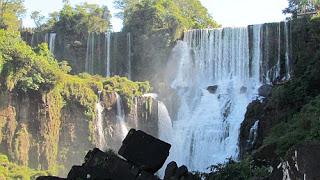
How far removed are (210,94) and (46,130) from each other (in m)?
11.7

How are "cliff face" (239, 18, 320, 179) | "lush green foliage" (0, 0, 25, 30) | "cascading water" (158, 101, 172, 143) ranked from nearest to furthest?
"cliff face" (239, 18, 320, 179)
"cascading water" (158, 101, 172, 143)
"lush green foliage" (0, 0, 25, 30)

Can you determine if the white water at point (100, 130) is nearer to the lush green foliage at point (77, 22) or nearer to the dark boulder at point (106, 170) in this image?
the lush green foliage at point (77, 22)

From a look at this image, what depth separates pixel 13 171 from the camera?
97.6ft

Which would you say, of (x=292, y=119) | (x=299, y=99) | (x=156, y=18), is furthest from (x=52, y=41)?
(x=292, y=119)

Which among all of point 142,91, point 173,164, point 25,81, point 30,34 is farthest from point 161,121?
point 173,164

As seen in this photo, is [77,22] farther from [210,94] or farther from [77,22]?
[210,94]

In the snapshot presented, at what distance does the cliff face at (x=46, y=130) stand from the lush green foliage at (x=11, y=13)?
11.6 metres

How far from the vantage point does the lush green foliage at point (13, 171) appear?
29.0m

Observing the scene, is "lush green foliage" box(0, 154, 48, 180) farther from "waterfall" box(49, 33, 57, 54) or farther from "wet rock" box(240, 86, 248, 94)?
"waterfall" box(49, 33, 57, 54)

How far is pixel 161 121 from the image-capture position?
36969 mm

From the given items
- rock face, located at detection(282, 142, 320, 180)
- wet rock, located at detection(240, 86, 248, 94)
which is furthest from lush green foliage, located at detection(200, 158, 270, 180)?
wet rock, located at detection(240, 86, 248, 94)

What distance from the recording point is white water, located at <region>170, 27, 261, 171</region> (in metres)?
33.7

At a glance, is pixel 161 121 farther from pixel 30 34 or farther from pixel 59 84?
pixel 30 34

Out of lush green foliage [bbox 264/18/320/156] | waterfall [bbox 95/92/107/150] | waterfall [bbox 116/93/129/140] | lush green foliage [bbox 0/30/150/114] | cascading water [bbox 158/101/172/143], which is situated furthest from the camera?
cascading water [bbox 158/101/172/143]
